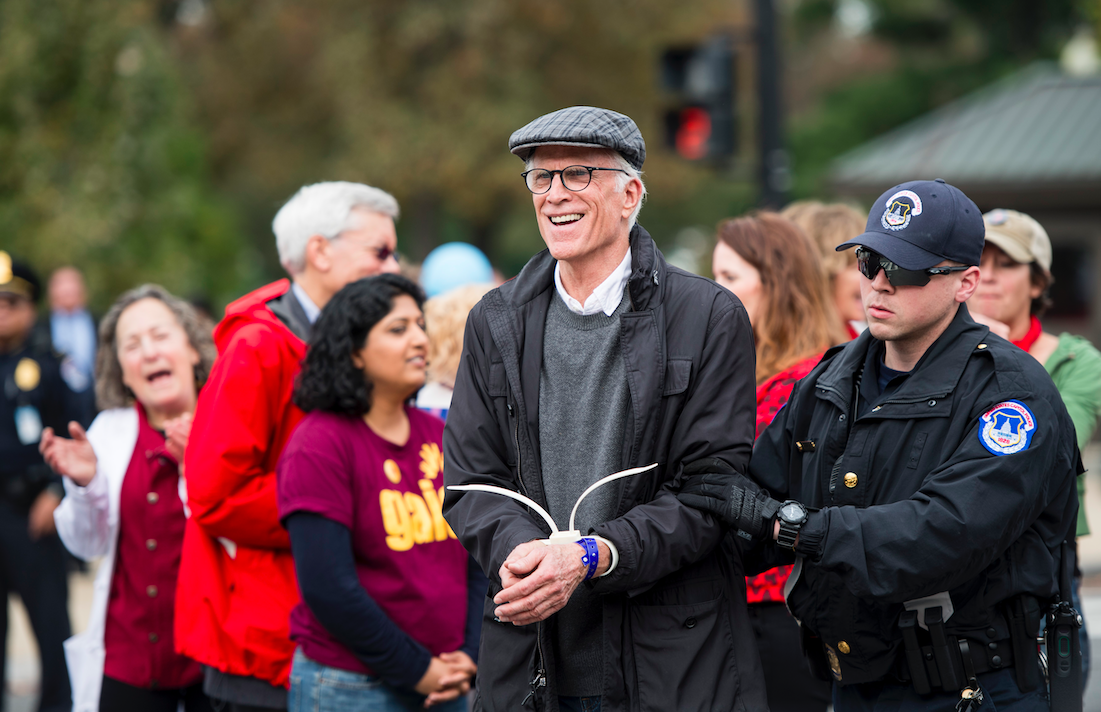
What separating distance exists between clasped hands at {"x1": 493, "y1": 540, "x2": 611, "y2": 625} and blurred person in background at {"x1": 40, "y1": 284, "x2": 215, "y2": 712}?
1.81 m

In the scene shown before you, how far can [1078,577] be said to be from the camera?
11.9ft

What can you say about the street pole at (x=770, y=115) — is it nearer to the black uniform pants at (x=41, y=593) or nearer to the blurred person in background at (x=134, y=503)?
the blurred person in background at (x=134, y=503)

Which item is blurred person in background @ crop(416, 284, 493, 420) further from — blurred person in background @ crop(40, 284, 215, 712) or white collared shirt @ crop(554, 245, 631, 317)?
white collared shirt @ crop(554, 245, 631, 317)

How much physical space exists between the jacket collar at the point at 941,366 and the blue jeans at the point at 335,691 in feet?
5.36

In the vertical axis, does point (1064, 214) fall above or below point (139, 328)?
above

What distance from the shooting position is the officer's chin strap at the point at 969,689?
8.63 ft

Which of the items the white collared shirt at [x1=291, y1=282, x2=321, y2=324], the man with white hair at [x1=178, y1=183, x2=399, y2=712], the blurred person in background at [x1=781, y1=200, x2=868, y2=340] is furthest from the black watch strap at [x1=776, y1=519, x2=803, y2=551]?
the blurred person in background at [x1=781, y1=200, x2=868, y2=340]

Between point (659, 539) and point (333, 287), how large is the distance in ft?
6.33

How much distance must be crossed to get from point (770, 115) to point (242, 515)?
6.27m

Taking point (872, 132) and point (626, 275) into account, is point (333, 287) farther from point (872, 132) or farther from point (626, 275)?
point (872, 132)

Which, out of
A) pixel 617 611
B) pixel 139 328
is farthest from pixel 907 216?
pixel 139 328

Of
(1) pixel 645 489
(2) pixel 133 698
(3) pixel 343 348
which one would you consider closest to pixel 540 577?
(1) pixel 645 489

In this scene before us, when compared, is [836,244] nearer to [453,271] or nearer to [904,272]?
[904,272]

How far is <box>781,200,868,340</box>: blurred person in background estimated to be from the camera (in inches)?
181
